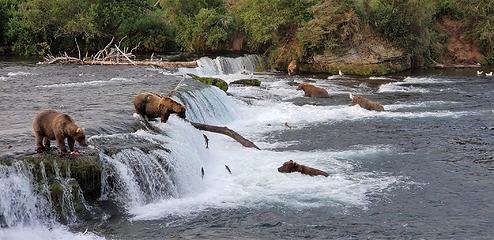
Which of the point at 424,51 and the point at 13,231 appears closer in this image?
the point at 13,231

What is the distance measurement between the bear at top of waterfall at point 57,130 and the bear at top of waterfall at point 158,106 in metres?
4.90

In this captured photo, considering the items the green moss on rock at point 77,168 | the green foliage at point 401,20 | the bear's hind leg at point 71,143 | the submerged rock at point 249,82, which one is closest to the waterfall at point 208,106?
the submerged rock at point 249,82

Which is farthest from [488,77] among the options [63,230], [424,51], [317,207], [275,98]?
[63,230]

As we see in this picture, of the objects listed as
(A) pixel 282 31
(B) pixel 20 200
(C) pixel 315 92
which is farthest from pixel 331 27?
(B) pixel 20 200

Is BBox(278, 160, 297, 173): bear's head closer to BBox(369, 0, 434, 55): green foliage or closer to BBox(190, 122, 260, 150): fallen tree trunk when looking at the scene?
BBox(190, 122, 260, 150): fallen tree trunk

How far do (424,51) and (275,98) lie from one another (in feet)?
70.6

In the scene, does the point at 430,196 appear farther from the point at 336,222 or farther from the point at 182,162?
the point at 182,162

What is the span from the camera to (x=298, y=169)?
16.1m

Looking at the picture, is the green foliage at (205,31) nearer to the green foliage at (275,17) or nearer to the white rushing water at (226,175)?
the green foliage at (275,17)

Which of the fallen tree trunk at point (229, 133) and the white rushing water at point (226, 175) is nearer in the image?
the white rushing water at point (226, 175)

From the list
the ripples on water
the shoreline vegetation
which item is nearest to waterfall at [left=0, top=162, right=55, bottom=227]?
the ripples on water

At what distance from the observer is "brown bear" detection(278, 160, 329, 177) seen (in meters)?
15.8

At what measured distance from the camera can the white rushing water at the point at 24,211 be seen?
11250 millimetres

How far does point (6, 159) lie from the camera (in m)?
12.0
